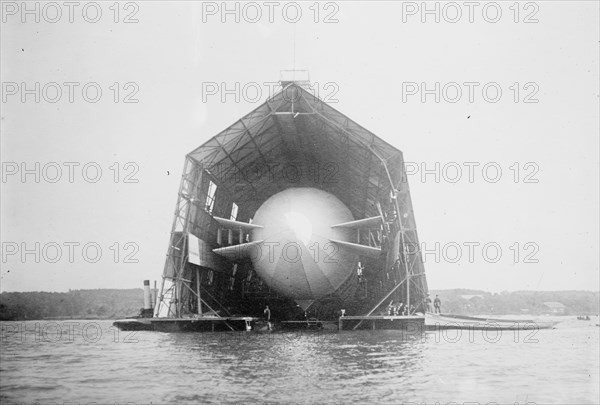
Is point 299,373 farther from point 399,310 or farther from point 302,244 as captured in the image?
point 399,310

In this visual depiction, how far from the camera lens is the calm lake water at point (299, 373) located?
8.20 m

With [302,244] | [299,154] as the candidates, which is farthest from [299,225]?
[299,154]

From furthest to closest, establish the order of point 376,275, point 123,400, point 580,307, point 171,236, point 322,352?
point 580,307
point 376,275
point 171,236
point 322,352
point 123,400

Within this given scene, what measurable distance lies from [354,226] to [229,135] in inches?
229

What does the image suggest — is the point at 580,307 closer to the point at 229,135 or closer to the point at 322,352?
the point at 229,135

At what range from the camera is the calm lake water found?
8203 mm

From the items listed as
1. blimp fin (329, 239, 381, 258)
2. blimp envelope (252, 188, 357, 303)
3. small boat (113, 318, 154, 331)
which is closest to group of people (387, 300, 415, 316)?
blimp envelope (252, 188, 357, 303)

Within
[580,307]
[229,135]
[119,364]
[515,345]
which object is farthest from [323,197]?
[580,307]

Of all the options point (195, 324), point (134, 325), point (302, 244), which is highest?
point (302, 244)

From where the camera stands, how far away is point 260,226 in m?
22.6

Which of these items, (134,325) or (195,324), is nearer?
(195,324)

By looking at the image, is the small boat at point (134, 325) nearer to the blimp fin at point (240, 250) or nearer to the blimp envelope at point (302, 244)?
the blimp fin at point (240, 250)

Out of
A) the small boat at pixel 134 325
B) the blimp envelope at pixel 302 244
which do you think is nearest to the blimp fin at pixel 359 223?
the blimp envelope at pixel 302 244

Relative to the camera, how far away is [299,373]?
10.2 metres
